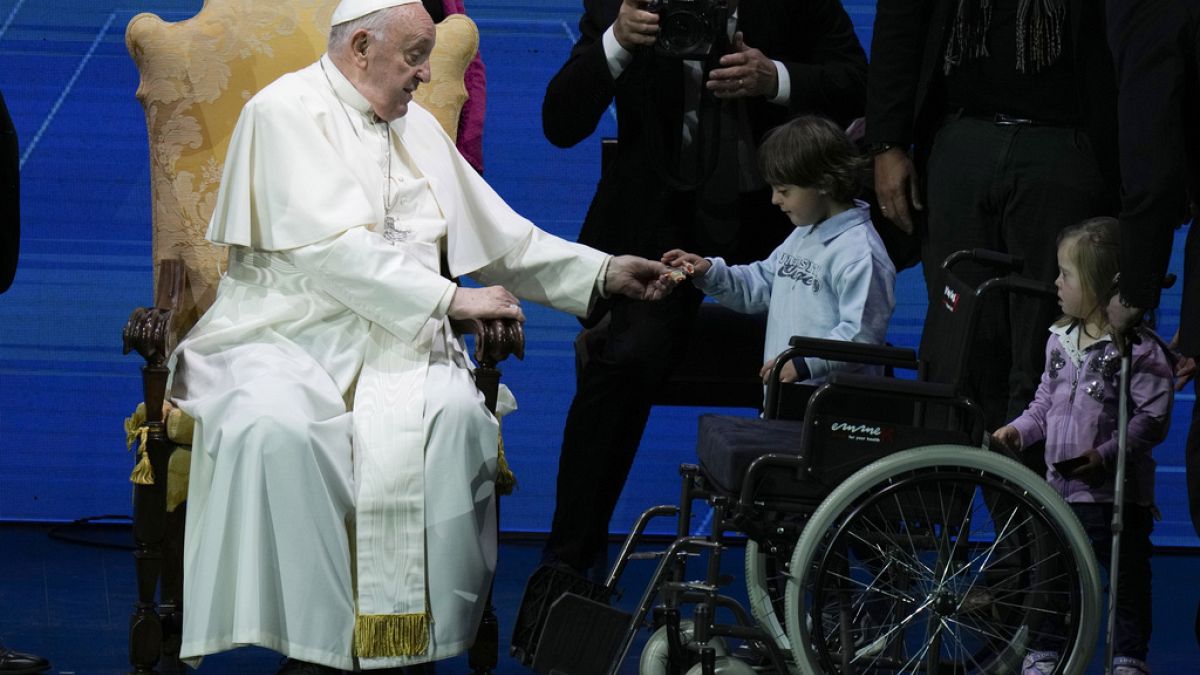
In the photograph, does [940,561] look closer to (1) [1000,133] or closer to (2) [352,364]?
(1) [1000,133]

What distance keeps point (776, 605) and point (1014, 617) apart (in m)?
0.51

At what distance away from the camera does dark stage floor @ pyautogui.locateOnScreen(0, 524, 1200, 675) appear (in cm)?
399

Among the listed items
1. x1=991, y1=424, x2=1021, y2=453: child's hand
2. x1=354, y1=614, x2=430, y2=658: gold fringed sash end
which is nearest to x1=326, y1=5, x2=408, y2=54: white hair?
x1=354, y1=614, x2=430, y2=658: gold fringed sash end

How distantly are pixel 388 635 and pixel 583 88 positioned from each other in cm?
153

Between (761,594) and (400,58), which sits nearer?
(761,594)

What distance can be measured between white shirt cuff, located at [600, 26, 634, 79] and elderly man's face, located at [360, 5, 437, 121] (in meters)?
0.61

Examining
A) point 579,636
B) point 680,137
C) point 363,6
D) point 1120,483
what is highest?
point 363,6

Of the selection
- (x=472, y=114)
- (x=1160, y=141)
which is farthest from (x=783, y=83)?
(x=1160, y=141)

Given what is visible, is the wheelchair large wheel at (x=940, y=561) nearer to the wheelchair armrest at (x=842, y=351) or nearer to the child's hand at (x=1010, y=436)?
the wheelchair armrest at (x=842, y=351)

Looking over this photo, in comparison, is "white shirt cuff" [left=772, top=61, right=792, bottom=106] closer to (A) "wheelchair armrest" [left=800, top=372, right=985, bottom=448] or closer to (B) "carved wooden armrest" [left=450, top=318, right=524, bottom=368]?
(B) "carved wooden armrest" [left=450, top=318, right=524, bottom=368]

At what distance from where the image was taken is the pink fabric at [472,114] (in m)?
4.55

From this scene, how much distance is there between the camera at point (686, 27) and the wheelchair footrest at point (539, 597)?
136 centimetres

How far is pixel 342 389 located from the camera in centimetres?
371

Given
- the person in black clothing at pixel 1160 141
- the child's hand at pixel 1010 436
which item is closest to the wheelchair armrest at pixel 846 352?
the child's hand at pixel 1010 436
